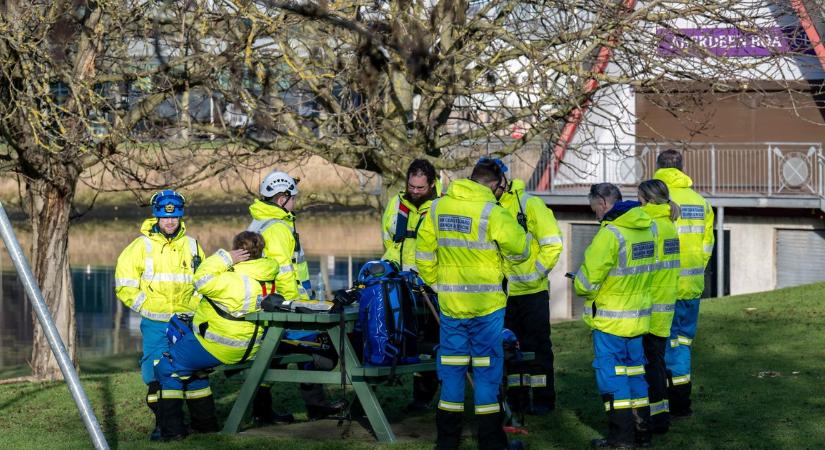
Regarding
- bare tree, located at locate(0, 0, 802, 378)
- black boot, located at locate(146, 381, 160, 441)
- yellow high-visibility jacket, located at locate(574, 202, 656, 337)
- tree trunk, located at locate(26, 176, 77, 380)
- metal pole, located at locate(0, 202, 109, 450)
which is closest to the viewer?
metal pole, located at locate(0, 202, 109, 450)

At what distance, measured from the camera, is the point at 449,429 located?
8.60m

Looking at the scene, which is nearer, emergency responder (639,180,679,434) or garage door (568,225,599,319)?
emergency responder (639,180,679,434)

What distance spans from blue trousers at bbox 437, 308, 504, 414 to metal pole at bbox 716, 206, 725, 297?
1813cm

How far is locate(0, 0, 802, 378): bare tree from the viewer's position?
1276 cm

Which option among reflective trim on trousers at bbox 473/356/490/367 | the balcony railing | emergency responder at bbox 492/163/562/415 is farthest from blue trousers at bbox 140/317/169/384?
the balcony railing

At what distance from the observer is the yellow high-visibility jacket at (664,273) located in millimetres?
9242

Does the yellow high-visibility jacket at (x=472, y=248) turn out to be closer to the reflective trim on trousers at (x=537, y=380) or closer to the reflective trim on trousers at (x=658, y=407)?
the reflective trim on trousers at (x=658, y=407)

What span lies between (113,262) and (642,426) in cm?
3110

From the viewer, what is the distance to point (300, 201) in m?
16.2

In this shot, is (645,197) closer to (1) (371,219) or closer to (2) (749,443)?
(2) (749,443)

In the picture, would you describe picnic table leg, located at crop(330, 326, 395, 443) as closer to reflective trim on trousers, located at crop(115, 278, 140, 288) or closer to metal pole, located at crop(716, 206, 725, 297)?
reflective trim on trousers, located at crop(115, 278, 140, 288)

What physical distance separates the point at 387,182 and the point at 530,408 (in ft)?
18.9

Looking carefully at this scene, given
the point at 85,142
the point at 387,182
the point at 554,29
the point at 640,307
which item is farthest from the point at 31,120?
the point at 640,307

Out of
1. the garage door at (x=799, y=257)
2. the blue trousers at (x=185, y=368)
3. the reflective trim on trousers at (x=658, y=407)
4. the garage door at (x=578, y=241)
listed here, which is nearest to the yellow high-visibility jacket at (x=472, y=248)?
the reflective trim on trousers at (x=658, y=407)
